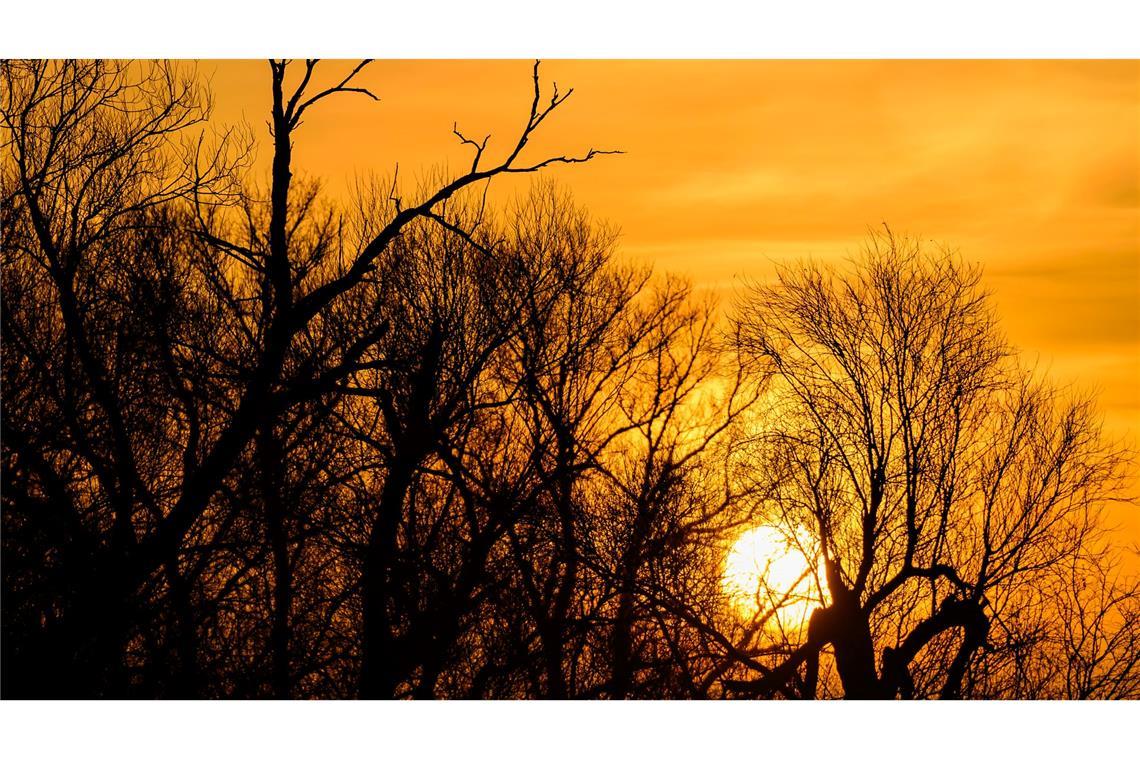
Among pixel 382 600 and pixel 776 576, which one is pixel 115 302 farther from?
pixel 776 576

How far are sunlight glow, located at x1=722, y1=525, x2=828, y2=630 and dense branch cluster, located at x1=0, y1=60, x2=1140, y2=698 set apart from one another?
9cm

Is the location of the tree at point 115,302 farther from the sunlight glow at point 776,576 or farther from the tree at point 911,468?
the sunlight glow at point 776,576

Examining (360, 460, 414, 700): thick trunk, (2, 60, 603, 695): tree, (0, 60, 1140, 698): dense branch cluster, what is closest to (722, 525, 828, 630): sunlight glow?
(0, 60, 1140, 698): dense branch cluster

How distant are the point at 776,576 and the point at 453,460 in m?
3.35

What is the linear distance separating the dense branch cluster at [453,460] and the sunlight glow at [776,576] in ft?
0.30

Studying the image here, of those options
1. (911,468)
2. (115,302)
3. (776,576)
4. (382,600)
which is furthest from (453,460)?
(911,468)

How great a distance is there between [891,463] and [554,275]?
153 inches

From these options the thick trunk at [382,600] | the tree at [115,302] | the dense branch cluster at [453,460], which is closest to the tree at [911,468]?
the dense branch cluster at [453,460]

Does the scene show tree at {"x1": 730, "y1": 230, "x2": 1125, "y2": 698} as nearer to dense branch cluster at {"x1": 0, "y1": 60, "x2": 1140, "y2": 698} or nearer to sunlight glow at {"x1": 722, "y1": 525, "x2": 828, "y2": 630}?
dense branch cluster at {"x1": 0, "y1": 60, "x2": 1140, "y2": 698}

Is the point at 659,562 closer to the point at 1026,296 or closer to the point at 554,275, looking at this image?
the point at 554,275

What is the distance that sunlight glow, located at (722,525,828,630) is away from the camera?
10258 millimetres

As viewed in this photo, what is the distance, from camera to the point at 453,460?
31.0ft

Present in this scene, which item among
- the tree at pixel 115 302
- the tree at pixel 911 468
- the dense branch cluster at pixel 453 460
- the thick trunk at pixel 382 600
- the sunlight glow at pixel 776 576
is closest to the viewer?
the tree at pixel 115 302

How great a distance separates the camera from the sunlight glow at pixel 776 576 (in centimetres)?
1026
